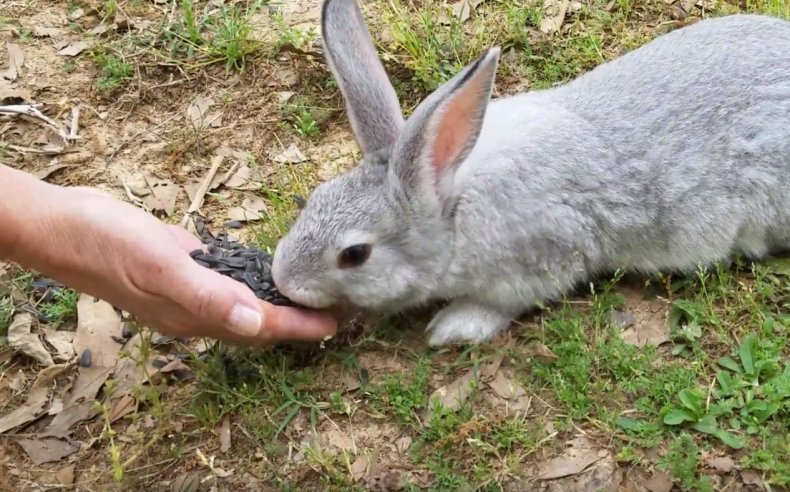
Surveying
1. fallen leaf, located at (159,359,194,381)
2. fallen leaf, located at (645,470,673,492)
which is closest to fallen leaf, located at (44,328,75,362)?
fallen leaf, located at (159,359,194,381)

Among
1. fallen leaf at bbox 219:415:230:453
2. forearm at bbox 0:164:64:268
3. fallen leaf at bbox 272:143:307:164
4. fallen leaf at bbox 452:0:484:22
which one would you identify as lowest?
fallen leaf at bbox 219:415:230:453

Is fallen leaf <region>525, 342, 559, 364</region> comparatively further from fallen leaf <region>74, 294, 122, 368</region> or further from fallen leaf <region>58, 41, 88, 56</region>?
fallen leaf <region>58, 41, 88, 56</region>

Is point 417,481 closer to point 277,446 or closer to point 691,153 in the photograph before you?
point 277,446

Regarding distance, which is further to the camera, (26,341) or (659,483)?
(26,341)

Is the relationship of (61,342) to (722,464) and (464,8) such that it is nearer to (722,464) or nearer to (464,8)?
(722,464)

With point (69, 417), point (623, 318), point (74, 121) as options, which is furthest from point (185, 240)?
point (623, 318)

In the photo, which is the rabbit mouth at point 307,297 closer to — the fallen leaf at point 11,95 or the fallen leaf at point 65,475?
the fallen leaf at point 65,475

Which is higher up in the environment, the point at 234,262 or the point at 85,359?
the point at 234,262

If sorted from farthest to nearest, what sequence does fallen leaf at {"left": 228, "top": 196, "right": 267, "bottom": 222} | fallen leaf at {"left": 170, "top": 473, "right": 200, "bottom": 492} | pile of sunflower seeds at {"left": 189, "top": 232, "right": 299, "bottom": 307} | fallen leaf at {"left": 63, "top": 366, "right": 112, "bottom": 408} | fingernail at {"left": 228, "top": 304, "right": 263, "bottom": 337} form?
fallen leaf at {"left": 228, "top": 196, "right": 267, "bottom": 222} < fallen leaf at {"left": 63, "top": 366, "right": 112, "bottom": 408} < pile of sunflower seeds at {"left": 189, "top": 232, "right": 299, "bottom": 307} < fallen leaf at {"left": 170, "top": 473, "right": 200, "bottom": 492} < fingernail at {"left": 228, "top": 304, "right": 263, "bottom": 337}
